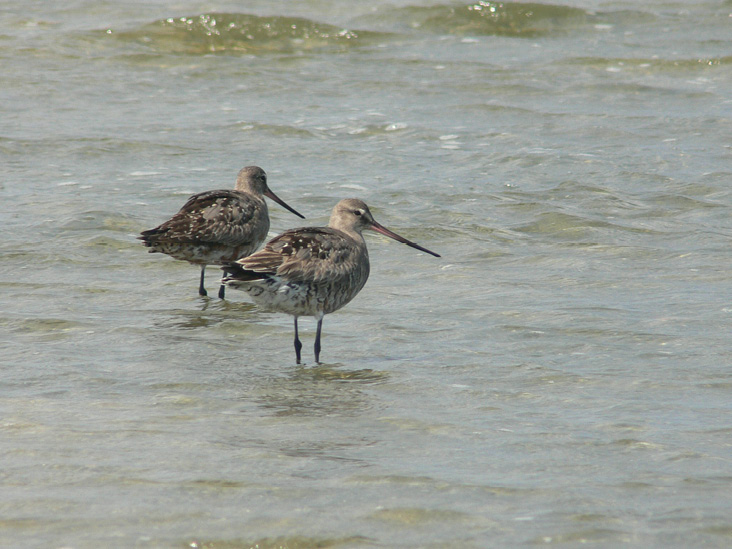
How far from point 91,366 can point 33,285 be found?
6.28 feet

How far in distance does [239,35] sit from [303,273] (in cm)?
1181

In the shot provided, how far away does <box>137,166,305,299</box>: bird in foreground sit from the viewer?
804 centimetres

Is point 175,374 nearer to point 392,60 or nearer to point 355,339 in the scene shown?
point 355,339

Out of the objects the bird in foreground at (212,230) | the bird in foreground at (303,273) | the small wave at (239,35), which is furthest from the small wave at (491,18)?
the bird in foreground at (303,273)

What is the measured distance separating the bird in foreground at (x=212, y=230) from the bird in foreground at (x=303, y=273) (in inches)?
55.9

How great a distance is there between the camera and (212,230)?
819 cm

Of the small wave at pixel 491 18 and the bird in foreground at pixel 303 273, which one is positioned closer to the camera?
the bird in foreground at pixel 303 273

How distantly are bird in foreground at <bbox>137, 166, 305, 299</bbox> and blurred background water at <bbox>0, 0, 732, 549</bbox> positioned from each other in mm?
380

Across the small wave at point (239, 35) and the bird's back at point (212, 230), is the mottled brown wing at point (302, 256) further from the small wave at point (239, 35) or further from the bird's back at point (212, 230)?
the small wave at point (239, 35)

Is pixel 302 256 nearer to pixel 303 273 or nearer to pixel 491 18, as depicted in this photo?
pixel 303 273

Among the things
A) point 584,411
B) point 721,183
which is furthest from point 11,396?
point 721,183

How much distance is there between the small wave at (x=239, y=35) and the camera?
17.1m

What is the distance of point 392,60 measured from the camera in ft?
54.4

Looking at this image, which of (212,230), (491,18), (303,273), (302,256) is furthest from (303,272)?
(491,18)
